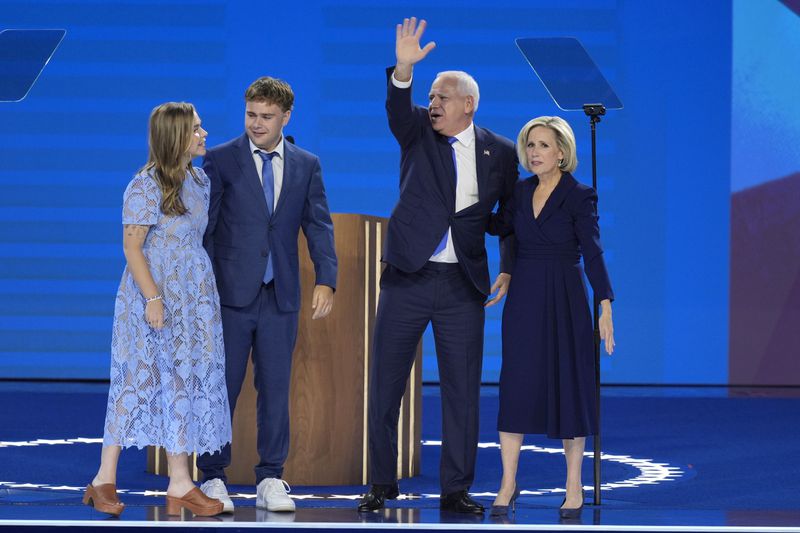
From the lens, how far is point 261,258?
4051 millimetres

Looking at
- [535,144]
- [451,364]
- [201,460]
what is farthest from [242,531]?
[535,144]

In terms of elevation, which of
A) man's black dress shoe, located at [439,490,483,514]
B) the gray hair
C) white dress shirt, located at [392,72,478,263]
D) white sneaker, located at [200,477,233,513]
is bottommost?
man's black dress shoe, located at [439,490,483,514]

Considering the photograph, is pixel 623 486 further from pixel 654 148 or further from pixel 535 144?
pixel 654 148

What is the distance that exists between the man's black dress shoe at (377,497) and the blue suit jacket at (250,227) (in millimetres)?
648

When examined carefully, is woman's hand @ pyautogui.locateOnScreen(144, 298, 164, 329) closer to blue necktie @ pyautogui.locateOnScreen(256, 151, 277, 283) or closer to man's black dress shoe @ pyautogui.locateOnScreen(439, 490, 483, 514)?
blue necktie @ pyautogui.locateOnScreen(256, 151, 277, 283)

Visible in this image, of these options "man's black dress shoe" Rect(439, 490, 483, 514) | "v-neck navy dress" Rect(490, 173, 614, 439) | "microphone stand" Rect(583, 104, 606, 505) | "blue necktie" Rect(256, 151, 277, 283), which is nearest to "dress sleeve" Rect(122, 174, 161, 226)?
"blue necktie" Rect(256, 151, 277, 283)

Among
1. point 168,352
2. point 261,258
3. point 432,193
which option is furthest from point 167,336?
point 432,193

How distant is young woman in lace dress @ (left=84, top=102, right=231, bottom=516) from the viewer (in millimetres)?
3818

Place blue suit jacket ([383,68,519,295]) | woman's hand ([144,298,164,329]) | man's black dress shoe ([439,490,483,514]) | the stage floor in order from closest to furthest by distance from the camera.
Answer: the stage floor < woman's hand ([144,298,164,329]) < man's black dress shoe ([439,490,483,514]) < blue suit jacket ([383,68,519,295])

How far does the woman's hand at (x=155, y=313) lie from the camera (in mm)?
3775

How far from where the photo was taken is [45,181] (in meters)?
9.36

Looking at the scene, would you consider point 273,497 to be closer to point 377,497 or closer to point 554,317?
point 377,497

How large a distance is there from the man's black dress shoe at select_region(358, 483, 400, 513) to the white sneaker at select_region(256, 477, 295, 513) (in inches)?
8.9

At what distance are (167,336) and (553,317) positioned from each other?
122 cm
